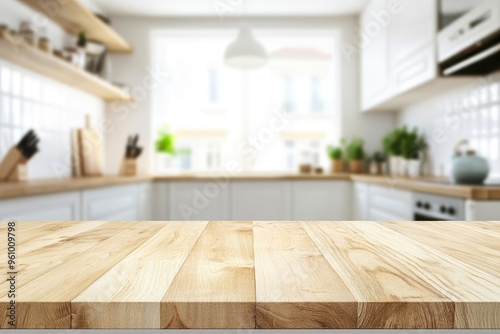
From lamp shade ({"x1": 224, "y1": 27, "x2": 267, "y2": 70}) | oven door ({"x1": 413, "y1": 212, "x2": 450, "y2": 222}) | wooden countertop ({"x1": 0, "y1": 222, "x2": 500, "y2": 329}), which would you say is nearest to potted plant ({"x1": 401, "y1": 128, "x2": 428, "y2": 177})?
oven door ({"x1": 413, "y1": 212, "x2": 450, "y2": 222})

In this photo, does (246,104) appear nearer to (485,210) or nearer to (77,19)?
(77,19)

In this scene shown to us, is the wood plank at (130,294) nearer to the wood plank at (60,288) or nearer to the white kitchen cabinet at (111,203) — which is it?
the wood plank at (60,288)

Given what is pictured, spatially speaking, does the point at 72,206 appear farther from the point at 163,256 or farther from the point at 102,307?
the point at 102,307

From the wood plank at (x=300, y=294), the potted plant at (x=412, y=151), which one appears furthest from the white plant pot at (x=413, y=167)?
the wood plank at (x=300, y=294)

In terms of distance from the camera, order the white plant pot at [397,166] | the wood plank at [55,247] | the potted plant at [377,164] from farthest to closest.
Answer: the potted plant at [377,164] → the white plant pot at [397,166] → the wood plank at [55,247]

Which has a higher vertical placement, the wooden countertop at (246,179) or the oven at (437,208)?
the wooden countertop at (246,179)

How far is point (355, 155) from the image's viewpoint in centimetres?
372

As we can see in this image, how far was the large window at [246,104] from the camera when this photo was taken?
398cm

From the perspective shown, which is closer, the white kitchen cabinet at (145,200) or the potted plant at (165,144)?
the white kitchen cabinet at (145,200)

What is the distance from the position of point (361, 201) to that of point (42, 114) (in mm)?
2517

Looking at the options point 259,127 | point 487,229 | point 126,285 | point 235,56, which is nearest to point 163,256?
point 126,285

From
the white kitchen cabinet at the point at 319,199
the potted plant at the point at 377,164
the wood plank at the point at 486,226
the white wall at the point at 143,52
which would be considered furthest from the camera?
the white wall at the point at 143,52

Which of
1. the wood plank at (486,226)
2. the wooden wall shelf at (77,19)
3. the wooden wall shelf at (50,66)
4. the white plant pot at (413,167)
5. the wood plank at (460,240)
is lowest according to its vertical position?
the wood plank at (486,226)

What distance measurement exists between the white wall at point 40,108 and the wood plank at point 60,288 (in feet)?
7.06
